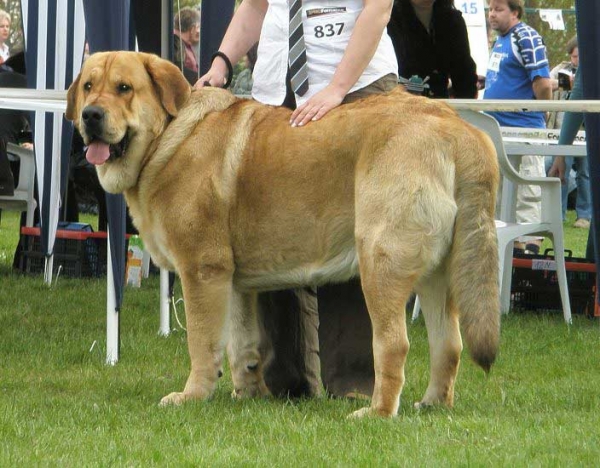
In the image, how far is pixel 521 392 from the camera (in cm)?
506

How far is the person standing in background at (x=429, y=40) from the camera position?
7758 mm

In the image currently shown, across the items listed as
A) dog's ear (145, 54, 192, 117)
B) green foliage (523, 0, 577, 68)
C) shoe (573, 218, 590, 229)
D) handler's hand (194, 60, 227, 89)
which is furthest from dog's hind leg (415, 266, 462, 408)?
green foliage (523, 0, 577, 68)

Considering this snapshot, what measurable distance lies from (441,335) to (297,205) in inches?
30.5

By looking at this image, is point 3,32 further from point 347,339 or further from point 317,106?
point 317,106

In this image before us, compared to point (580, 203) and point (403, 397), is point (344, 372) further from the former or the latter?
point (580, 203)

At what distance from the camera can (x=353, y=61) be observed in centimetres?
444

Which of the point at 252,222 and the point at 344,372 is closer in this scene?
the point at 252,222

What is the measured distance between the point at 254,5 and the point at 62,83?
8.85ft

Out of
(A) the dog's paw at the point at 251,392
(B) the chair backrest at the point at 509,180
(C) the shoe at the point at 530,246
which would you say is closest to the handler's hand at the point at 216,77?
(A) the dog's paw at the point at 251,392

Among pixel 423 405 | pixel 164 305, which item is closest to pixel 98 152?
pixel 423 405

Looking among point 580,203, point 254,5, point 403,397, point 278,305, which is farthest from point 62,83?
point 580,203

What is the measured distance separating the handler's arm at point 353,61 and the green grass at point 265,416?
1.21 m

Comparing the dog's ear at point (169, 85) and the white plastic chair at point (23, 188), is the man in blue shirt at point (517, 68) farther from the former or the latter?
the dog's ear at point (169, 85)

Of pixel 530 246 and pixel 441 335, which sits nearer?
pixel 441 335
